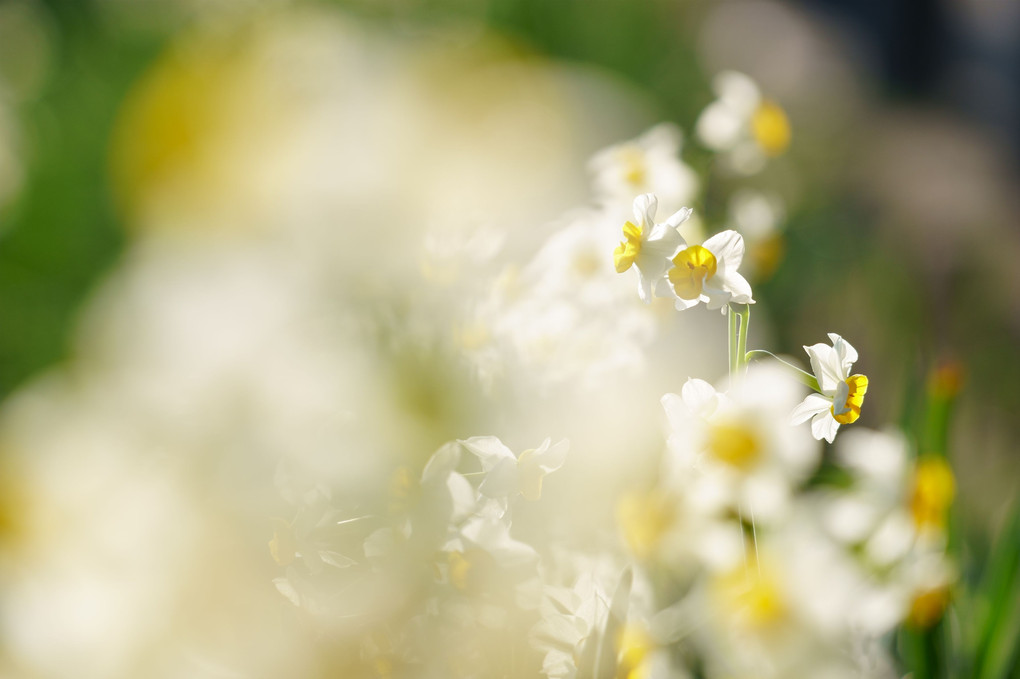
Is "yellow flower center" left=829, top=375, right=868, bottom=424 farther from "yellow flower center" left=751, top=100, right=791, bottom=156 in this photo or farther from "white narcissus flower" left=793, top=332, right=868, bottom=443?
"yellow flower center" left=751, top=100, right=791, bottom=156

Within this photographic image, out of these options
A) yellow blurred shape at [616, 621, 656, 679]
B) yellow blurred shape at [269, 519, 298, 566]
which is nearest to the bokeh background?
yellow blurred shape at [269, 519, 298, 566]

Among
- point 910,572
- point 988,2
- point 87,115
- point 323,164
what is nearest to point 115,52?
point 87,115

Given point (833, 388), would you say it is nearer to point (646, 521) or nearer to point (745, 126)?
point (646, 521)

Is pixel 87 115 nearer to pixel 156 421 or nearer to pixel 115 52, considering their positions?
pixel 115 52

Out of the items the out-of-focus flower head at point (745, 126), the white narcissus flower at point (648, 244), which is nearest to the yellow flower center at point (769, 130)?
the out-of-focus flower head at point (745, 126)

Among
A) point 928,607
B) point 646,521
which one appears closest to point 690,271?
point 646,521
